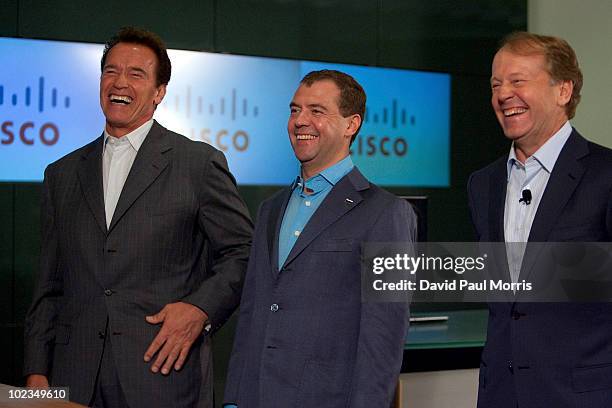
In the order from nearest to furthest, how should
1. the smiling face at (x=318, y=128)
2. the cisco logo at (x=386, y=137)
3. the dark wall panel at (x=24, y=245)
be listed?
1. the smiling face at (x=318, y=128)
2. the dark wall panel at (x=24, y=245)
3. the cisco logo at (x=386, y=137)

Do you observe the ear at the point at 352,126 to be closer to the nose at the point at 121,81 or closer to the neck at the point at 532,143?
the neck at the point at 532,143

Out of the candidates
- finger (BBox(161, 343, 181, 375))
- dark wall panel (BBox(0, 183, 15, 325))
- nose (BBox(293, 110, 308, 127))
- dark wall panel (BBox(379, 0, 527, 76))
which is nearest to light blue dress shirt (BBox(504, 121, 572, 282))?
nose (BBox(293, 110, 308, 127))

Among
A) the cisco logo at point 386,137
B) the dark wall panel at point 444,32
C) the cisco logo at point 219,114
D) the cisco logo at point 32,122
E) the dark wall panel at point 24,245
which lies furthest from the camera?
the dark wall panel at point 444,32

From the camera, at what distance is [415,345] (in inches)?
134

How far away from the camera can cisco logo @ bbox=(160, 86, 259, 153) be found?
5.38 meters

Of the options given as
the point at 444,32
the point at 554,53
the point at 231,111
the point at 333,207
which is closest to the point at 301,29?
the point at 231,111

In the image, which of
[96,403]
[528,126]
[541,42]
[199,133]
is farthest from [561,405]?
[199,133]

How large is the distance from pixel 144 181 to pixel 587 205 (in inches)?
46.1

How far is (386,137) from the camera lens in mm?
6027

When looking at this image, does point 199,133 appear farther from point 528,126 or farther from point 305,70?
point 528,126

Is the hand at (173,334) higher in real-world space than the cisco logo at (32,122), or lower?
lower

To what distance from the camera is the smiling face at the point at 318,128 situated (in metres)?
2.34

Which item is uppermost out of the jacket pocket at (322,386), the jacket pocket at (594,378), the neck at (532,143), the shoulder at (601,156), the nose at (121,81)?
the nose at (121,81)

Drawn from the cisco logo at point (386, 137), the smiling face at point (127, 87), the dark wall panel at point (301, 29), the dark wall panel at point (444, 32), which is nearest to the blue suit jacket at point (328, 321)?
the smiling face at point (127, 87)
